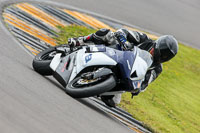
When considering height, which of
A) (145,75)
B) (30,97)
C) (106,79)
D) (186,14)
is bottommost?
(186,14)

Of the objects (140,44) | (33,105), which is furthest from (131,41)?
(33,105)

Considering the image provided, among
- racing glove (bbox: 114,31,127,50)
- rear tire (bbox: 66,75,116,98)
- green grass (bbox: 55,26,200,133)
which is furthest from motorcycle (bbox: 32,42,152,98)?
green grass (bbox: 55,26,200,133)

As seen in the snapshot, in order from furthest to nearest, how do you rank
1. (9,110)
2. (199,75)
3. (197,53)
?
(197,53) < (199,75) < (9,110)

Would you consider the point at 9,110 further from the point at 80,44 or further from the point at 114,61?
the point at 80,44

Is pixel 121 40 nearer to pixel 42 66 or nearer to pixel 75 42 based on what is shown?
pixel 75 42

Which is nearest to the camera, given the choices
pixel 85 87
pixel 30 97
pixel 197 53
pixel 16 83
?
pixel 30 97

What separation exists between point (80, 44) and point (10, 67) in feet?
4.74

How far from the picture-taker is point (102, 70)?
613 centimetres

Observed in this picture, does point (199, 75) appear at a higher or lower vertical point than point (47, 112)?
lower

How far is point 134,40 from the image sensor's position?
718 cm

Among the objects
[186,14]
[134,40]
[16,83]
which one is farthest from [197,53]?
[16,83]

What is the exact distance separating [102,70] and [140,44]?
1.19 meters

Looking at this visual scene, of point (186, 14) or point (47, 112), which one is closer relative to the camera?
point (47, 112)

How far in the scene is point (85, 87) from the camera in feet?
19.8
